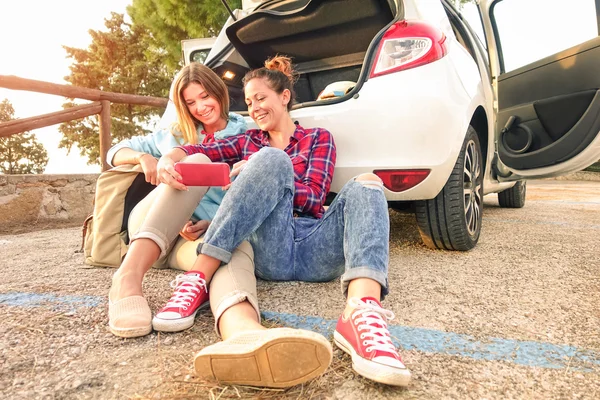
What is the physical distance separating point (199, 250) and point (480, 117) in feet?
6.47

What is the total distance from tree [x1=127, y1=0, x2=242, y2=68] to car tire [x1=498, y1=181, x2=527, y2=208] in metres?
7.95

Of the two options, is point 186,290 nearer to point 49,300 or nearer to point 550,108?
point 49,300

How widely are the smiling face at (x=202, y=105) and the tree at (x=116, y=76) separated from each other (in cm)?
1652

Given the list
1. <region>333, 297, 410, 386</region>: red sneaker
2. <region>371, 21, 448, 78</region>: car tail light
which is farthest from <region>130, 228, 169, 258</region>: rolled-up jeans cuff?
<region>371, 21, 448, 78</region>: car tail light

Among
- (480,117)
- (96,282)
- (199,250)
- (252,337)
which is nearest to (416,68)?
(480,117)

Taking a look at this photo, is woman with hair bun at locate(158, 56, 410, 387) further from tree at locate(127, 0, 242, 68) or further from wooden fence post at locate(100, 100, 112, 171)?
tree at locate(127, 0, 242, 68)

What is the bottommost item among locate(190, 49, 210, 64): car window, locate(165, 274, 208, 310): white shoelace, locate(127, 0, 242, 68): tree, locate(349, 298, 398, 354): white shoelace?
locate(349, 298, 398, 354): white shoelace

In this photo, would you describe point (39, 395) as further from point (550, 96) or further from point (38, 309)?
point (550, 96)

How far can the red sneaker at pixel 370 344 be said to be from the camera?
3.01ft

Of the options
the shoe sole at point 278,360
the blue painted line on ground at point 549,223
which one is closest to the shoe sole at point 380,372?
the shoe sole at point 278,360

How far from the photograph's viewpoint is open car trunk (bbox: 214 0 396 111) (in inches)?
88.1

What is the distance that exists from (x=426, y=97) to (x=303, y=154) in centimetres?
60

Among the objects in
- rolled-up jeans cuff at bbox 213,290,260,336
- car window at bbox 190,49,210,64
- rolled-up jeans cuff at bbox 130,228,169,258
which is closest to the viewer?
rolled-up jeans cuff at bbox 213,290,260,336

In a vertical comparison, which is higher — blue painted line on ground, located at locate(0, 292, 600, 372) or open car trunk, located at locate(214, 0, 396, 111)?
open car trunk, located at locate(214, 0, 396, 111)
